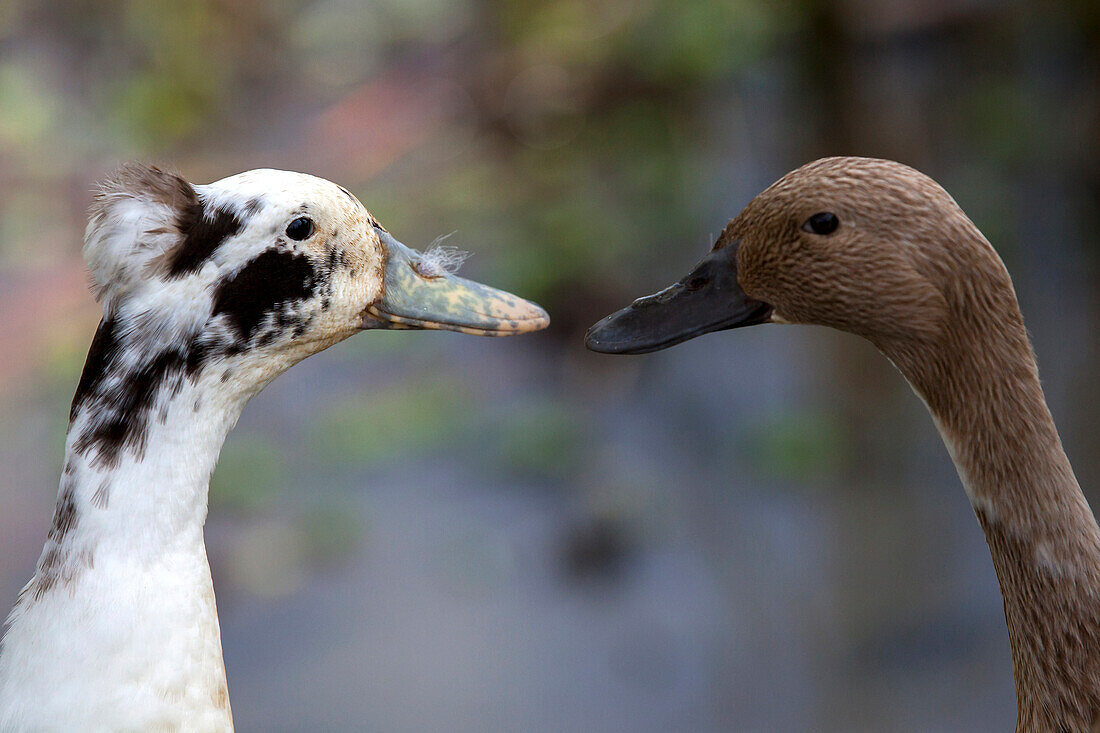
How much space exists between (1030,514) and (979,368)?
16 centimetres

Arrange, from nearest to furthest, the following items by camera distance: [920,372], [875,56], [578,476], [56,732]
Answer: [56,732], [920,372], [578,476], [875,56]

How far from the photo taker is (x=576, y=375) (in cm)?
312

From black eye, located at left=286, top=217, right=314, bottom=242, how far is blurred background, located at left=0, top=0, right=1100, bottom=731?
148cm

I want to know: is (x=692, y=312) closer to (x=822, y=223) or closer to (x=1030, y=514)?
(x=822, y=223)

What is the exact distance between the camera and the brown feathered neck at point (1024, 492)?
44.6 inches

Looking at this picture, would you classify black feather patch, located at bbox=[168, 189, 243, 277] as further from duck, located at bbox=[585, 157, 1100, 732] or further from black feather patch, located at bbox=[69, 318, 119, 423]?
duck, located at bbox=[585, 157, 1100, 732]

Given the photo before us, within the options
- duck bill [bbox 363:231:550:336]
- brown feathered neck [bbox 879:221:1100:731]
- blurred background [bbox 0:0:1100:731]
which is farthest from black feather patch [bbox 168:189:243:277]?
Answer: blurred background [bbox 0:0:1100:731]

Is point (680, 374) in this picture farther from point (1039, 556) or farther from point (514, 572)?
point (1039, 556)

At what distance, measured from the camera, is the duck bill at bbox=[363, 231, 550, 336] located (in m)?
1.31

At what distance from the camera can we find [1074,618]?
113cm

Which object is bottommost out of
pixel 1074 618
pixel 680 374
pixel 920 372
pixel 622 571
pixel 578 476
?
pixel 1074 618

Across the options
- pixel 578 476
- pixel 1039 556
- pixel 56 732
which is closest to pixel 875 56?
pixel 578 476

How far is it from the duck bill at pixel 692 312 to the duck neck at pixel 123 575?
490 millimetres

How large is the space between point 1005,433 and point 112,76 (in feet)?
9.01
